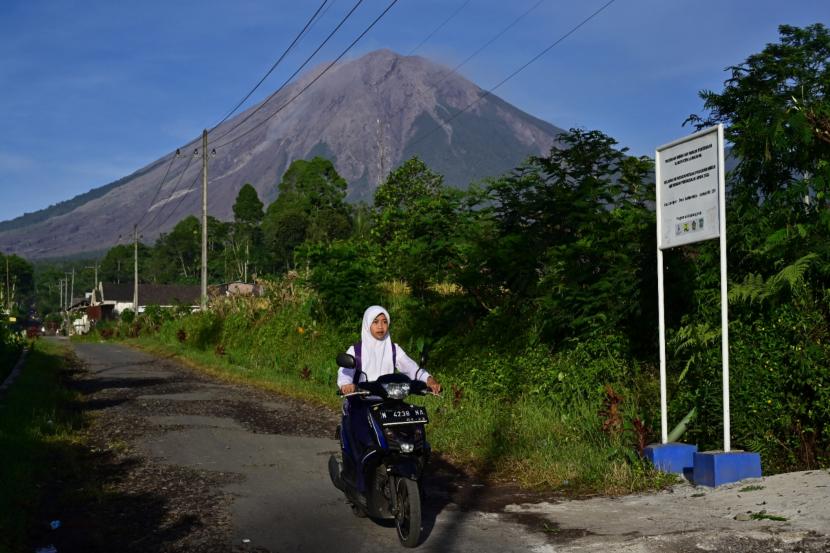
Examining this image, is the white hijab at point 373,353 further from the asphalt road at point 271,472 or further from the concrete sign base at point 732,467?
the concrete sign base at point 732,467

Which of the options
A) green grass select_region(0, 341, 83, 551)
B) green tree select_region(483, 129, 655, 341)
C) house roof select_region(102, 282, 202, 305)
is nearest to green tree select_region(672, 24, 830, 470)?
green tree select_region(483, 129, 655, 341)

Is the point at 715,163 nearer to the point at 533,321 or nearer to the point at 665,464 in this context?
the point at 665,464

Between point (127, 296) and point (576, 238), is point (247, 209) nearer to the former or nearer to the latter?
point (127, 296)

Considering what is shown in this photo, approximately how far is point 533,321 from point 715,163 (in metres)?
5.22

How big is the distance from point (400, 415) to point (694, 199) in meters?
3.54

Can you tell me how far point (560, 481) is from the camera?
8.00 metres

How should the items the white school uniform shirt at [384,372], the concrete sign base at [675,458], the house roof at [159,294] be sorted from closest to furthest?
the white school uniform shirt at [384,372] → the concrete sign base at [675,458] → the house roof at [159,294]

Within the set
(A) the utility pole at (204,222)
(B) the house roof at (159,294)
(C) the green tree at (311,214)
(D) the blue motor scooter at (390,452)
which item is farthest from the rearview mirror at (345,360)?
(B) the house roof at (159,294)

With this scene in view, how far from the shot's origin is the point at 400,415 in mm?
6195

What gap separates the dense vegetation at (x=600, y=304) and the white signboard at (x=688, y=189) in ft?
2.39

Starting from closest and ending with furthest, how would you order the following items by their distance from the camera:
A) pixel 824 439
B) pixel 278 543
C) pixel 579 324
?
pixel 278 543
pixel 824 439
pixel 579 324

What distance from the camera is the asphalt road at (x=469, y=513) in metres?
5.78

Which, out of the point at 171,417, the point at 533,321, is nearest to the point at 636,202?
the point at 533,321

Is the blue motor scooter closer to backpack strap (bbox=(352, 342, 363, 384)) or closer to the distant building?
backpack strap (bbox=(352, 342, 363, 384))
